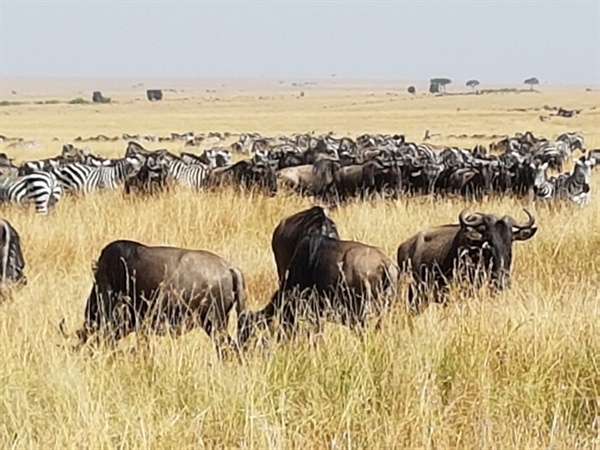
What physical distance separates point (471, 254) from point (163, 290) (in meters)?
2.81

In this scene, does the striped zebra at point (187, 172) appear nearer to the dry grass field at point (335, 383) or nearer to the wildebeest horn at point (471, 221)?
the dry grass field at point (335, 383)

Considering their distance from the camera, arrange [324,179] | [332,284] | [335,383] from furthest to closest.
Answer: [324,179] < [332,284] < [335,383]

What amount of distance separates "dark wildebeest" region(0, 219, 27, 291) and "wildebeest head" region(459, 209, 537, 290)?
376cm

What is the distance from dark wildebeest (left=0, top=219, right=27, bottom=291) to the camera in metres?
8.18

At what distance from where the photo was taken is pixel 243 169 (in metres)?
17.9

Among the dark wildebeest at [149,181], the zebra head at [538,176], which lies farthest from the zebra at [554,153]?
the dark wildebeest at [149,181]

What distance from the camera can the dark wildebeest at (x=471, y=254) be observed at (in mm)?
7918

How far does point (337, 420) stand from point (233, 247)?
625 cm

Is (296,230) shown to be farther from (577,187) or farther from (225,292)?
(577,187)

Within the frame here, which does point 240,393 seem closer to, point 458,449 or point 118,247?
point 458,449

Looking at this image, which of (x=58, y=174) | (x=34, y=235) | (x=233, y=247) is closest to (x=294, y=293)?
(x=233, y=247)

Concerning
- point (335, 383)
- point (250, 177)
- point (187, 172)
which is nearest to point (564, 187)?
point (250, 177)

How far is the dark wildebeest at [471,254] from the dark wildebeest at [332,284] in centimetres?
55

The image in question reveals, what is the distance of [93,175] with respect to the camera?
1995cm
